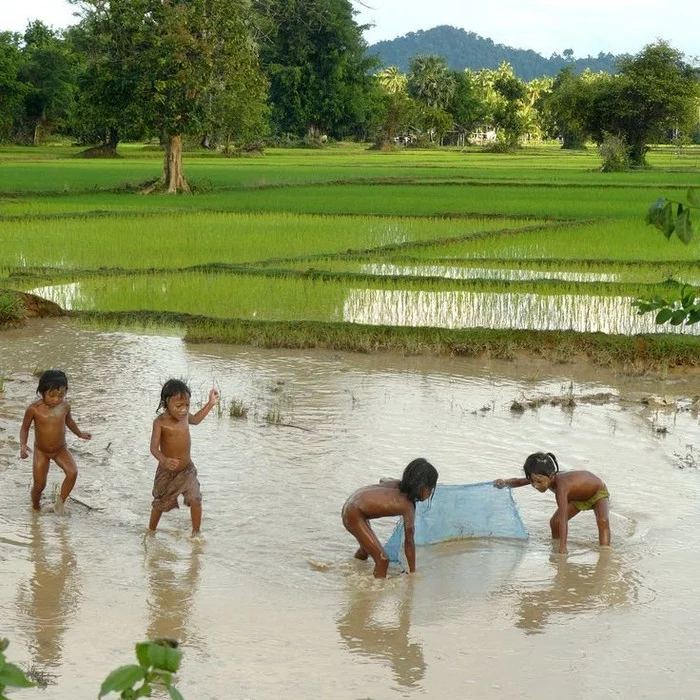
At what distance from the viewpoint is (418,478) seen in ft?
14.5

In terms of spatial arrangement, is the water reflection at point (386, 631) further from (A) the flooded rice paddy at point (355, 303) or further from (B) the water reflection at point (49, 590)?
(A) the flooded rice paddy at point (355, 303)

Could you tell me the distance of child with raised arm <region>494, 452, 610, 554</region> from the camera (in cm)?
481

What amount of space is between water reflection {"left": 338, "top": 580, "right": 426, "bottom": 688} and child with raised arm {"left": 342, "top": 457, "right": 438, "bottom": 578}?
0.14 meters

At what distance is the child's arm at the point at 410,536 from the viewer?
4590 mm

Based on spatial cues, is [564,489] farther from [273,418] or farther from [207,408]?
[273,418]

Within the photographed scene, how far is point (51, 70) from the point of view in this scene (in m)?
51.8

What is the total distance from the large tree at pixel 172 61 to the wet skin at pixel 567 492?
20.3 m

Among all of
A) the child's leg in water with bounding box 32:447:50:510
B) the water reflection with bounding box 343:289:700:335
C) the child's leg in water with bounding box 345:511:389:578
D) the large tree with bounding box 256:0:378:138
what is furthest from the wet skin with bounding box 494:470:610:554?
the large tree with bounding box 256:0:378:138

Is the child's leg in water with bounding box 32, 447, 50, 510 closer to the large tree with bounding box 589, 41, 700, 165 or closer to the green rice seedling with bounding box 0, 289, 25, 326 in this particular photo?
the green rice seedling with bounding box 0, 289, 25, 326

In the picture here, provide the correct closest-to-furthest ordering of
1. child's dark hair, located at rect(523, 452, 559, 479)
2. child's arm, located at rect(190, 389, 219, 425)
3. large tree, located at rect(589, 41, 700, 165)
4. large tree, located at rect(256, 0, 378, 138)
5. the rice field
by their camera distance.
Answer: child's dark hair, located at rect(523, 452, 559, 479)
child's arm, located at rect(190, 389, 219, 425)
the rice field
large tree, located at rect(589, 41, 700, 165)
large tree, located at rect(256, 0, 378, 138)

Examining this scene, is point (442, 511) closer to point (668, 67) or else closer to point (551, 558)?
point (551, 558)

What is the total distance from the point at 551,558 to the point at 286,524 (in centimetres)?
124

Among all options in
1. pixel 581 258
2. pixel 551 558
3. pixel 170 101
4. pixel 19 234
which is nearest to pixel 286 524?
pixel 551 558

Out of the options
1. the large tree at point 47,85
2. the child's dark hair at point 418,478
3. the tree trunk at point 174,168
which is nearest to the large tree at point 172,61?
the tree trunk at point 174,168
